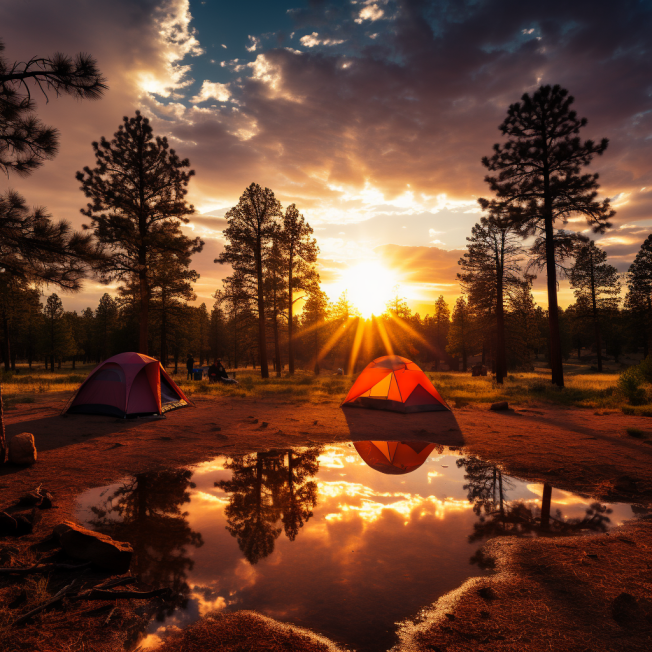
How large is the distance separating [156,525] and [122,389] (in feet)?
26.1

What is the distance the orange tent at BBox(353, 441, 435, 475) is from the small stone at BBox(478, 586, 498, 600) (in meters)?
4.02

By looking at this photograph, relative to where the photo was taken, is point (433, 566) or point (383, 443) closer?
point (433, 566)

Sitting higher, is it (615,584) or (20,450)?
(20,450)

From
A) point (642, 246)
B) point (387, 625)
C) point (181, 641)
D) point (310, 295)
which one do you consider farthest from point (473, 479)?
point (642, 246)

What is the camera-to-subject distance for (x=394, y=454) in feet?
30.1

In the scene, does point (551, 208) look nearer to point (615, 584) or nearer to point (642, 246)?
point (615, 584)

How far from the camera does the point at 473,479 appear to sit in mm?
7430

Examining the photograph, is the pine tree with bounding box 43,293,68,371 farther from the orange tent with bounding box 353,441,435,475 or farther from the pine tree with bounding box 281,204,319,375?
the orange tent with bounding box 353,441,435,475

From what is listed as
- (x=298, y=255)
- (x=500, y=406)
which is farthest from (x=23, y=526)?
(x=298, y=255)

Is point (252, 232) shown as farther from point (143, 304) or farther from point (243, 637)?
point (243, 637)

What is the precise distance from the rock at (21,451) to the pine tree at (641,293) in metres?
47.3

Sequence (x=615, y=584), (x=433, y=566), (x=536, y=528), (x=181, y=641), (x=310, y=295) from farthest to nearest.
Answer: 1. (x=310, y=295)
2. (x=536, y=528)
3. (x=433, y=566)
4. (x=615, y=584)
5. (x=181, y=641)

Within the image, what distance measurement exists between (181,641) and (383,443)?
293 inches

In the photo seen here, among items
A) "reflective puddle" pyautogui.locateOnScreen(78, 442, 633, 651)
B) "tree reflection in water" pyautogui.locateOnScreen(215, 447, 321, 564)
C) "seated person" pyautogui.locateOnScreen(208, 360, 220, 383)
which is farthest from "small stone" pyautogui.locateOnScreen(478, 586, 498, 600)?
"seated person" pyautogui.locateOnScreen(208, 360, 220, 383)
